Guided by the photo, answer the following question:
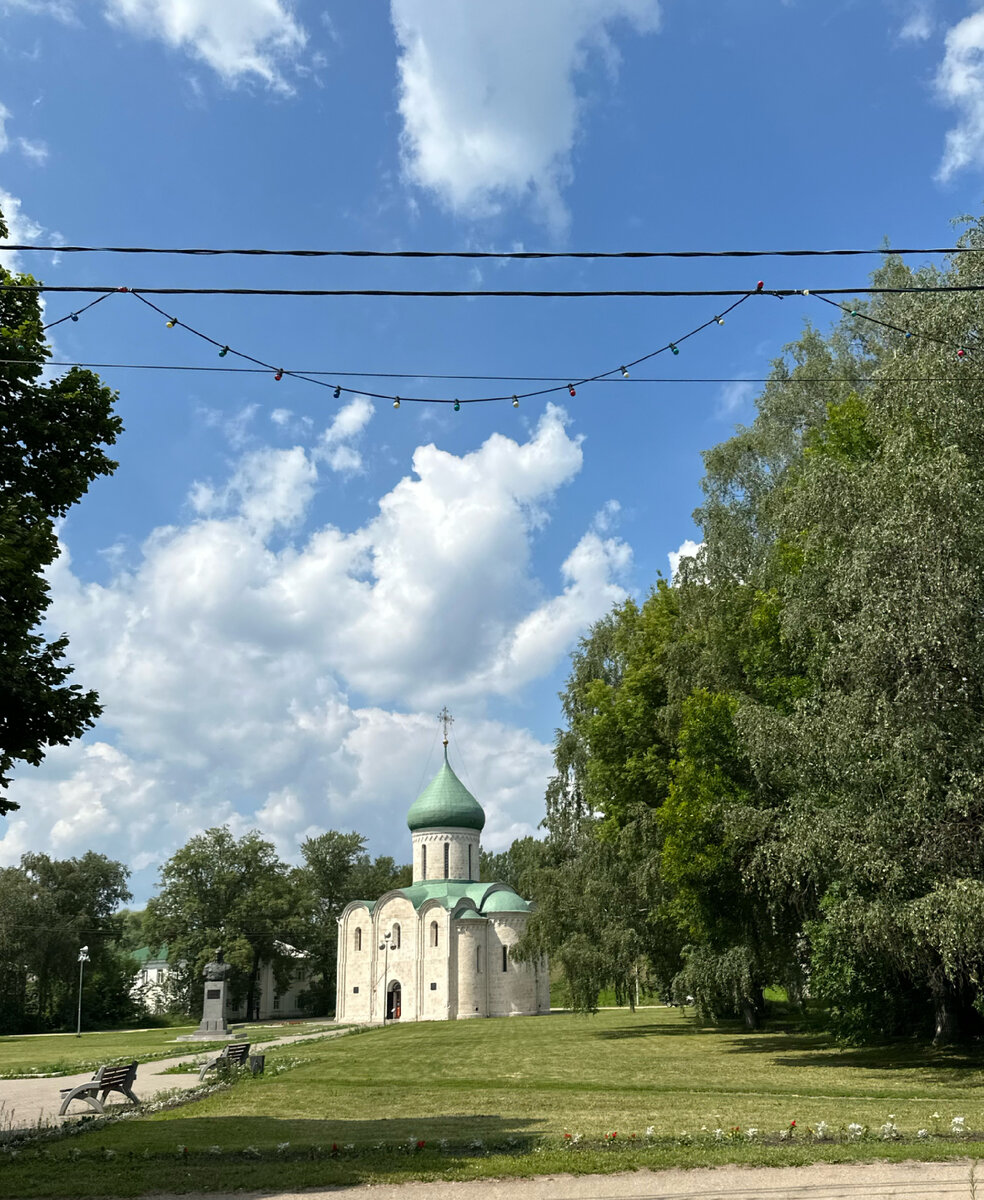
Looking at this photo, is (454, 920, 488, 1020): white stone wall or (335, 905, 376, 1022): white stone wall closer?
(454, 920, 488, 1020): white stone wall

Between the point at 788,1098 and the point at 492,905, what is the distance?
44.1 metres

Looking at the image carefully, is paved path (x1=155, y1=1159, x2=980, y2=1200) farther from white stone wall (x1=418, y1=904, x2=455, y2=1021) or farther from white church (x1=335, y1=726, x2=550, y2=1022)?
white stone wall (x1=418, y1=904, x2=455, y2=1021)

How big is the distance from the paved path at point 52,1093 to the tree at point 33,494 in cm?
561

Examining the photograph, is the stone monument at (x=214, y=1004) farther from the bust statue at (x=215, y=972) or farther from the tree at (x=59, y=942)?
the tree at (x=59, y=942)

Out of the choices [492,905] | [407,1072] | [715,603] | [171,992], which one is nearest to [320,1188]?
[407,1072]

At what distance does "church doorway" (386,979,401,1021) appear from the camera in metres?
56.9

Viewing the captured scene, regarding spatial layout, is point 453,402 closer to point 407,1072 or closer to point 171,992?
point 407,1072

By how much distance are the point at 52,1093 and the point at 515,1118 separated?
11.3 metres

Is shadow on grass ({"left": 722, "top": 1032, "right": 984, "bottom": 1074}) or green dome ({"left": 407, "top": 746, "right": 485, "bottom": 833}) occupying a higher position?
green dome ({"left": 407, "top": 746, "right": 485, "bottom": 833})

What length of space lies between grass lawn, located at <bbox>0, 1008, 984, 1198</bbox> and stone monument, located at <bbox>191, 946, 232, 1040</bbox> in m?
18.9

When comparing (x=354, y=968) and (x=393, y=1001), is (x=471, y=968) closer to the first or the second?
(x=393, y=1001)

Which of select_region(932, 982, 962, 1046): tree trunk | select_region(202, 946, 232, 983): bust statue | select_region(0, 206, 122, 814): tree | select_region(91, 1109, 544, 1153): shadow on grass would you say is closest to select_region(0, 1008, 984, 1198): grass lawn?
select_region(91, 1109, 544, 1153): shadow on grass

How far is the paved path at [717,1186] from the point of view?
8.32 m

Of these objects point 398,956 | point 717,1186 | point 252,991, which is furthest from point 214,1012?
point 717,1186
